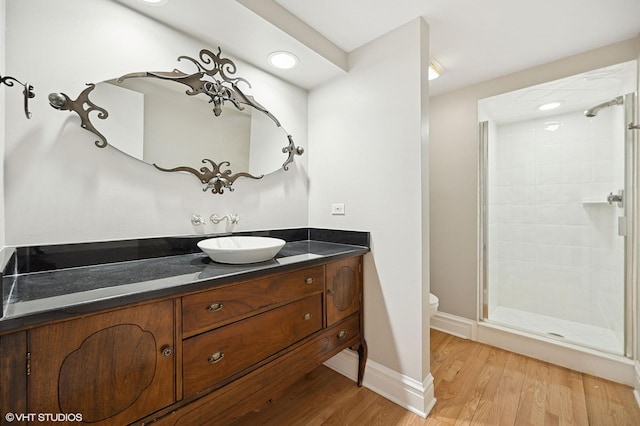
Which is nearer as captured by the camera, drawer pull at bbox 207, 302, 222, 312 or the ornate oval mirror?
drawer pull at bbox 207, 302, 222, 312

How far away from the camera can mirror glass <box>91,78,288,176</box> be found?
1.32 metres

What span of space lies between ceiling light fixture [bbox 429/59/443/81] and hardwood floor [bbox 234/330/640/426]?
2319mm

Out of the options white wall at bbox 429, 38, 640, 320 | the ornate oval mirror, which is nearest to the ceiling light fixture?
white wall at bbox 429, 38, 640, 320

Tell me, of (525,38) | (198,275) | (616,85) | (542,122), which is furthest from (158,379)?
(542,122)

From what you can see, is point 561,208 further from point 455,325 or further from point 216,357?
point 216,357

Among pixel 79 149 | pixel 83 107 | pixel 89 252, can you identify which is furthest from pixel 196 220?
pixel 83 107

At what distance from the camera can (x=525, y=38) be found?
1.79 meters

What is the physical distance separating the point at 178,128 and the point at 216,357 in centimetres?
124

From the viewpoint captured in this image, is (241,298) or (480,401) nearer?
(241,298)

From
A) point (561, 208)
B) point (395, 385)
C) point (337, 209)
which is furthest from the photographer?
point (561, 208)

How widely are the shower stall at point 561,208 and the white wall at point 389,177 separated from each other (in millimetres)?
1194

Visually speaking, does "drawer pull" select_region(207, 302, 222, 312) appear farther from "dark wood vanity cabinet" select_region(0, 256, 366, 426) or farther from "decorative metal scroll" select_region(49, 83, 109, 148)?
"decorative metal scroll" select_region(49, 83, 109, 148)

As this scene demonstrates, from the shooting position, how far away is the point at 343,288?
1.66 metres

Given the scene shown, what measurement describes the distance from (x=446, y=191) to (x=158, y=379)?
2.57m
